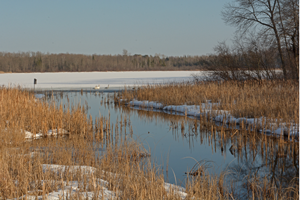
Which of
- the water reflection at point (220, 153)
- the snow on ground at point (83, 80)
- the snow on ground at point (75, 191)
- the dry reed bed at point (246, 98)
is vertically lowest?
the water reflection at point (220, 153)

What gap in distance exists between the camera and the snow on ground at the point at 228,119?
6523 mm

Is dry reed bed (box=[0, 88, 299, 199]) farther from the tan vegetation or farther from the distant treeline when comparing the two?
the distant treeline

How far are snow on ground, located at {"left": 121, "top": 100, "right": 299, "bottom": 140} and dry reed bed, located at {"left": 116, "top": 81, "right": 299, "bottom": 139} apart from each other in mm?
119

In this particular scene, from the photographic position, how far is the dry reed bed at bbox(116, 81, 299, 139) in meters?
7.51

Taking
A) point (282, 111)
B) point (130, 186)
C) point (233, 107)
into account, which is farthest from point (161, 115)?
point (130, 186)

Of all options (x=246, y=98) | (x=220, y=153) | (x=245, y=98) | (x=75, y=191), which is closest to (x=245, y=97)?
(x=245, y=98)

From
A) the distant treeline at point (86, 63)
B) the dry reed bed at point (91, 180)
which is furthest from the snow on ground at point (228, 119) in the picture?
the distant treeline at point (86, 63)

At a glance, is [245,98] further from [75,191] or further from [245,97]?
[75,191]

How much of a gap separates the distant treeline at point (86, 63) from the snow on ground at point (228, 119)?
45.9 meters

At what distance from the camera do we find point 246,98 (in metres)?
9.41

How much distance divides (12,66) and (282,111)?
211ft

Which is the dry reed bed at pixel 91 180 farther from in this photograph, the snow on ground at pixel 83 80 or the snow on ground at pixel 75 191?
the snow on ground at pixel 83 80

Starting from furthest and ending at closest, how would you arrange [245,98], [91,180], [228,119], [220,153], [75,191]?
[245,98], [228,119], [220,153], [91,180], [75,191]

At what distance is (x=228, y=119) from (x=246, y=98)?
164 cm
